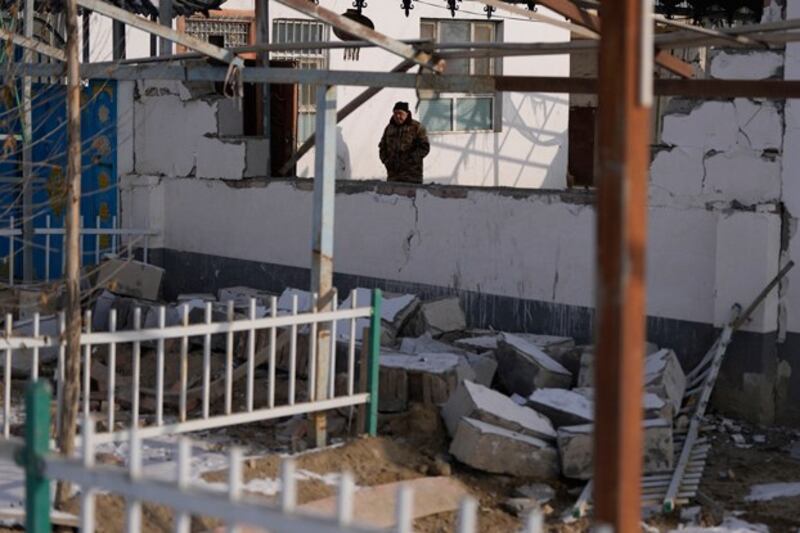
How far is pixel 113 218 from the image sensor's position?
1419cm

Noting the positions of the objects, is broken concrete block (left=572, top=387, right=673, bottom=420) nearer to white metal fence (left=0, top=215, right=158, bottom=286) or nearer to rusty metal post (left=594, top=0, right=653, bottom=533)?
rusty metal post (left=594, top=0, right=653, bottom=533)

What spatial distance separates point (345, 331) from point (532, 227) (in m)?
1.83

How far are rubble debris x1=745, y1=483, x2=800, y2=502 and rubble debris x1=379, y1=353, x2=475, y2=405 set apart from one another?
6.51 ft

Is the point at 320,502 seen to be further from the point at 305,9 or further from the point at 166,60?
the point at 166,60

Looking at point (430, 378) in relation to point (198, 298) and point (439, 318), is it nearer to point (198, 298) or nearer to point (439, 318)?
point (439, 318)

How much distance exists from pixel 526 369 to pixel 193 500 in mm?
5901

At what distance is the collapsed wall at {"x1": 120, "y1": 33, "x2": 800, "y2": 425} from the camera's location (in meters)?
9.62

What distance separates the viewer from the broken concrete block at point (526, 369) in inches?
379

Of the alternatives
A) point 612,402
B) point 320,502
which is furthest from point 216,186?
point 612,402

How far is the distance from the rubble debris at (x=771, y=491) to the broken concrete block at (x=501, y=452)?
1119 mm

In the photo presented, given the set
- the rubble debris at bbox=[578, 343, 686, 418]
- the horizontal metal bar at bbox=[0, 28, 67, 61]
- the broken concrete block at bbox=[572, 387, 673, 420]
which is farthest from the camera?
the rubble debris at bbox=[578, 343, 686, 418]

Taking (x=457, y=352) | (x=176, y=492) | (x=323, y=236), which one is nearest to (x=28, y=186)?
(x=457, y=352)

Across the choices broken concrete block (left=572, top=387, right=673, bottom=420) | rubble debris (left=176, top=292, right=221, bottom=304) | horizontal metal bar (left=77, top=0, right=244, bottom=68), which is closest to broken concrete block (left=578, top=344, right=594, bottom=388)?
broken concrete block (left=572, top=387, right=673, bottom=420)

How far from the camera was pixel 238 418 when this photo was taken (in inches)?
313
